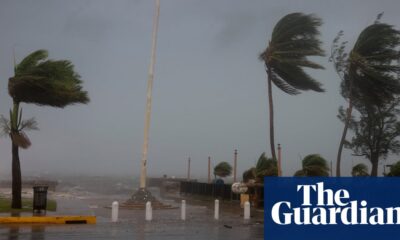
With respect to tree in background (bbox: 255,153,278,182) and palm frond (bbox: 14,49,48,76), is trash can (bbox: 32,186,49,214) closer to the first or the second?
palm frond (bbox: 14,49,48,76)

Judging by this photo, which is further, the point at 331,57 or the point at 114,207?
the point at 331,57

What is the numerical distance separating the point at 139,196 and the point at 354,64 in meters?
16.1

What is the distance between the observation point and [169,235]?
15.6 m

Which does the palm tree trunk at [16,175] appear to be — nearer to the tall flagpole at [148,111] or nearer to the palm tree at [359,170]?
the tall flagpole at [148,111]

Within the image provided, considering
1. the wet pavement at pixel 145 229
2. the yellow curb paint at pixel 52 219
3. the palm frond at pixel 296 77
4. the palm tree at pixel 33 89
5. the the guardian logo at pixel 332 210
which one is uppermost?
the palm frond at pixel 296 77

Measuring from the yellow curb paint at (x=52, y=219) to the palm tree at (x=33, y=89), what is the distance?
3345mm

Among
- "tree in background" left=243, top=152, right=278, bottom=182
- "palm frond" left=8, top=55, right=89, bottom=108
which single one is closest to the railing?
"tree in background" left=243, top=152, right=278, bottom=182

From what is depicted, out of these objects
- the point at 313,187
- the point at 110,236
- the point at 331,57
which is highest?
the point at 331,57

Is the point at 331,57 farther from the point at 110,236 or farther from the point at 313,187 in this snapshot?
the point at 313,187

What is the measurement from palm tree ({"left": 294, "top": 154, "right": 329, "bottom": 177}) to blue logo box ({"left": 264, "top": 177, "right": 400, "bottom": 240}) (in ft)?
54.7

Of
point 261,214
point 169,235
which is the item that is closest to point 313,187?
point 169,235

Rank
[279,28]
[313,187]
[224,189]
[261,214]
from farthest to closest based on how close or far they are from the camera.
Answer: [224,189]
[279,28]
[261,214]
[313,187]

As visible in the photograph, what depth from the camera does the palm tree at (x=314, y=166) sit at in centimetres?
2675

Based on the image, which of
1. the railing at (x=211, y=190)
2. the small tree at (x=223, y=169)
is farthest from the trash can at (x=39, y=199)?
the small tree at (x=223, y=169)
